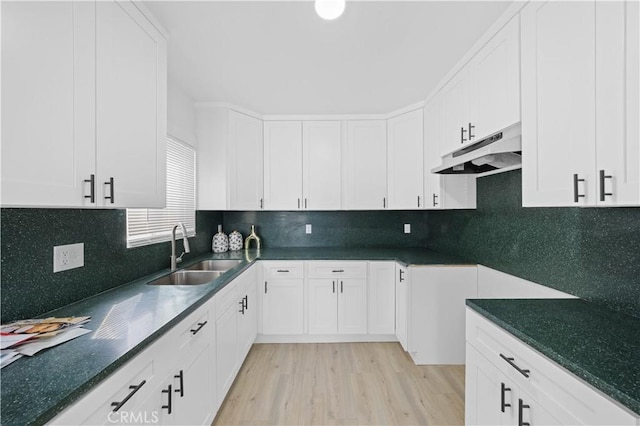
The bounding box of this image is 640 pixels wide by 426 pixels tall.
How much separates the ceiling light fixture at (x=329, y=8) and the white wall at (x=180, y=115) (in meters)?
1.58

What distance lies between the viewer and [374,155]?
3.35m

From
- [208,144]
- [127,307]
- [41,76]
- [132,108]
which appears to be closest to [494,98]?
[132,108]

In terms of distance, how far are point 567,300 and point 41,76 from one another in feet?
8.20

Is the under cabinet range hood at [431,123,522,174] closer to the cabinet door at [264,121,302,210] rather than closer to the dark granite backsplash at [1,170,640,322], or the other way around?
the dark granite backsplash at [1,170,640,322]

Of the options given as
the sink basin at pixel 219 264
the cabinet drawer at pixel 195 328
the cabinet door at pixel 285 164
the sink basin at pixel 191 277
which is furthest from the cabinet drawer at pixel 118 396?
the cabinet door at pixel 285 164

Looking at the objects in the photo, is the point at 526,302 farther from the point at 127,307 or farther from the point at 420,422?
the point at 127,307

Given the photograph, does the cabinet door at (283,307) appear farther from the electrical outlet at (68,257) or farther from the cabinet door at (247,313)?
the electrical outlet at (68,257)

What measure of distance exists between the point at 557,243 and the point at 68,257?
2727mm

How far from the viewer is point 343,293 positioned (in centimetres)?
306

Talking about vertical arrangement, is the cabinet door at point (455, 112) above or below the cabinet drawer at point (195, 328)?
above

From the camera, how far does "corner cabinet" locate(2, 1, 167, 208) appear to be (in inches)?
35.3

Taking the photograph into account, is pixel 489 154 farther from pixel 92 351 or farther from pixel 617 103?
pixel 92 351

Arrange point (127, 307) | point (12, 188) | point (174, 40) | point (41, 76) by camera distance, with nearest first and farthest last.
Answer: point (12, 188) → point (41, 76) → point (127, 307) → point (174, 40)

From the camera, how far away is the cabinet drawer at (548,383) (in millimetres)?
825
